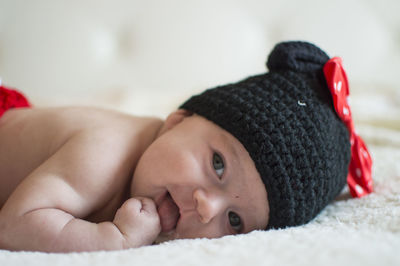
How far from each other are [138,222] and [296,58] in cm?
53

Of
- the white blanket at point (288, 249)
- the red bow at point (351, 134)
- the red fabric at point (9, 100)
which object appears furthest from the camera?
the red fabric at point (9, 100)

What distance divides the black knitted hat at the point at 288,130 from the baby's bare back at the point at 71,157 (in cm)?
20

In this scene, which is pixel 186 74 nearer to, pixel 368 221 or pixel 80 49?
pixel 80 49

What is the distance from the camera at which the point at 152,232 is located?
30.8 inches

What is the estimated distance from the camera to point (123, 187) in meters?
0.90

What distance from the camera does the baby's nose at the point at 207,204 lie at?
78cm

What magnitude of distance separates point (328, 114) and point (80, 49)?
117cm

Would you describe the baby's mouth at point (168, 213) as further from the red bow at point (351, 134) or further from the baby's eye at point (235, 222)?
the red bow at point (351, 134)

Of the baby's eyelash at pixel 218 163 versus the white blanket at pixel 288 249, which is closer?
the white blanket at pixel 288 249

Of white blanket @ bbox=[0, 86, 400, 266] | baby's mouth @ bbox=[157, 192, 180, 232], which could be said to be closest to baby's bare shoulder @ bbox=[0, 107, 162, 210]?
baby's mouth @ bbox=[157, 192, 180, 232]

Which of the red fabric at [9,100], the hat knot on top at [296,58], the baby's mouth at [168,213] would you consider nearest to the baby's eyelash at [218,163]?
the baby's mouth at [168,213]

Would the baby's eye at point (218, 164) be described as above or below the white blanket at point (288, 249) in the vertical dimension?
above

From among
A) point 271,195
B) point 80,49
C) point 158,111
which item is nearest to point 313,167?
point 271,195

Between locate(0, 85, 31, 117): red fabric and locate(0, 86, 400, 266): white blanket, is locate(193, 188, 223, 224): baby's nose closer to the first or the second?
locate(0, 86, 400, 266): white blanket
